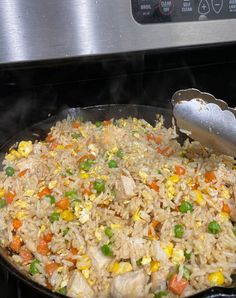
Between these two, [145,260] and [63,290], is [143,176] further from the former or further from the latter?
[63,290]

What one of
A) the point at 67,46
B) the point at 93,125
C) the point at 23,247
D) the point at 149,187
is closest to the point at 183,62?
the point at 93,125

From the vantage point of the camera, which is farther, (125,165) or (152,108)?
(152,108)

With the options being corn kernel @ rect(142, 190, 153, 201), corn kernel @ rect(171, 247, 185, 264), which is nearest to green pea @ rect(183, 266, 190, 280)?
corn kernel @ rect(171, 247, 185, 264)

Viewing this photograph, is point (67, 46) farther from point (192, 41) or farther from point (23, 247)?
point (23, 247)

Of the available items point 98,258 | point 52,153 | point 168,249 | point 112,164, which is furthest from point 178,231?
point 52,153

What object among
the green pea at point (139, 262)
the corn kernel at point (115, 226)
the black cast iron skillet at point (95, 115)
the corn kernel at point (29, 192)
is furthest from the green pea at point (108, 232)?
the black cast iron skillet at point (95, 115)

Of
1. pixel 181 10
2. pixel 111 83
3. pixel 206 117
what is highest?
pixel 181 10
